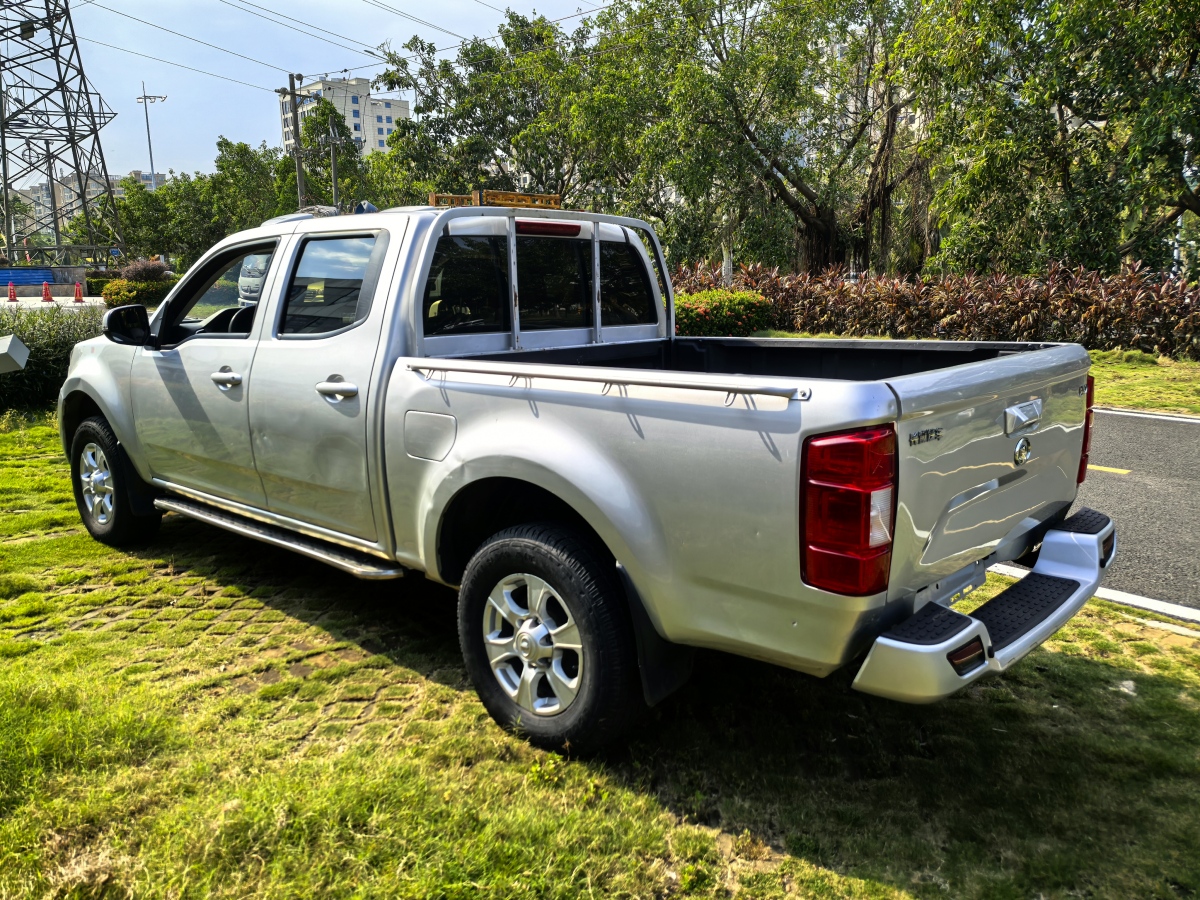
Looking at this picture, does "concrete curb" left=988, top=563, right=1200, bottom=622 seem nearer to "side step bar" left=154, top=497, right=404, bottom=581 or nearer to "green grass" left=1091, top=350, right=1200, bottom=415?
"side step bar" left=154, top=497, right=404, bottom=581

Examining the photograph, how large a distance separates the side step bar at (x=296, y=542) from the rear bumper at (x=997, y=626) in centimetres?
207

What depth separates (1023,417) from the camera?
284cm

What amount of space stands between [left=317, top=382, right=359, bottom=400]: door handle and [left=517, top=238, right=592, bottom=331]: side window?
0.94 meters

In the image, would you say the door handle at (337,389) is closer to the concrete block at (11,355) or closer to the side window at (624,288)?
the side window at (624,288)

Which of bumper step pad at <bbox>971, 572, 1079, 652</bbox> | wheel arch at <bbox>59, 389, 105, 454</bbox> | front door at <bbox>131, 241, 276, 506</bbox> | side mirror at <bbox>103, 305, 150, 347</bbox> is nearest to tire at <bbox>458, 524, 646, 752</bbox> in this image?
bumper step pad at <bbox>971, 572, 1079, 652</bbox>

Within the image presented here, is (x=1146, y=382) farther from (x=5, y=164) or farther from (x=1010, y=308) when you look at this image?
(x=5, y=164)

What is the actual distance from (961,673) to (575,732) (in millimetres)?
1278

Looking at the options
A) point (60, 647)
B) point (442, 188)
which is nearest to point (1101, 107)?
point (60, 647)

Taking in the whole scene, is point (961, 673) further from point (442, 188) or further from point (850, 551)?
point (442, 188)

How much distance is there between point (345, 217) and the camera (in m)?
4.03

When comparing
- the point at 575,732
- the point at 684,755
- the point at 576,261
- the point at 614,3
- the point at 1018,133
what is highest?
the point at 614,3

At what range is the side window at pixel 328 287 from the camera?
380cm

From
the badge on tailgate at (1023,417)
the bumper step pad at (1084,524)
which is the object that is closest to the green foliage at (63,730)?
the badge on tailgate at (1023,417)

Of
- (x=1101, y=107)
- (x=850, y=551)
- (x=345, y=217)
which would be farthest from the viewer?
(x=1101, y=107)
